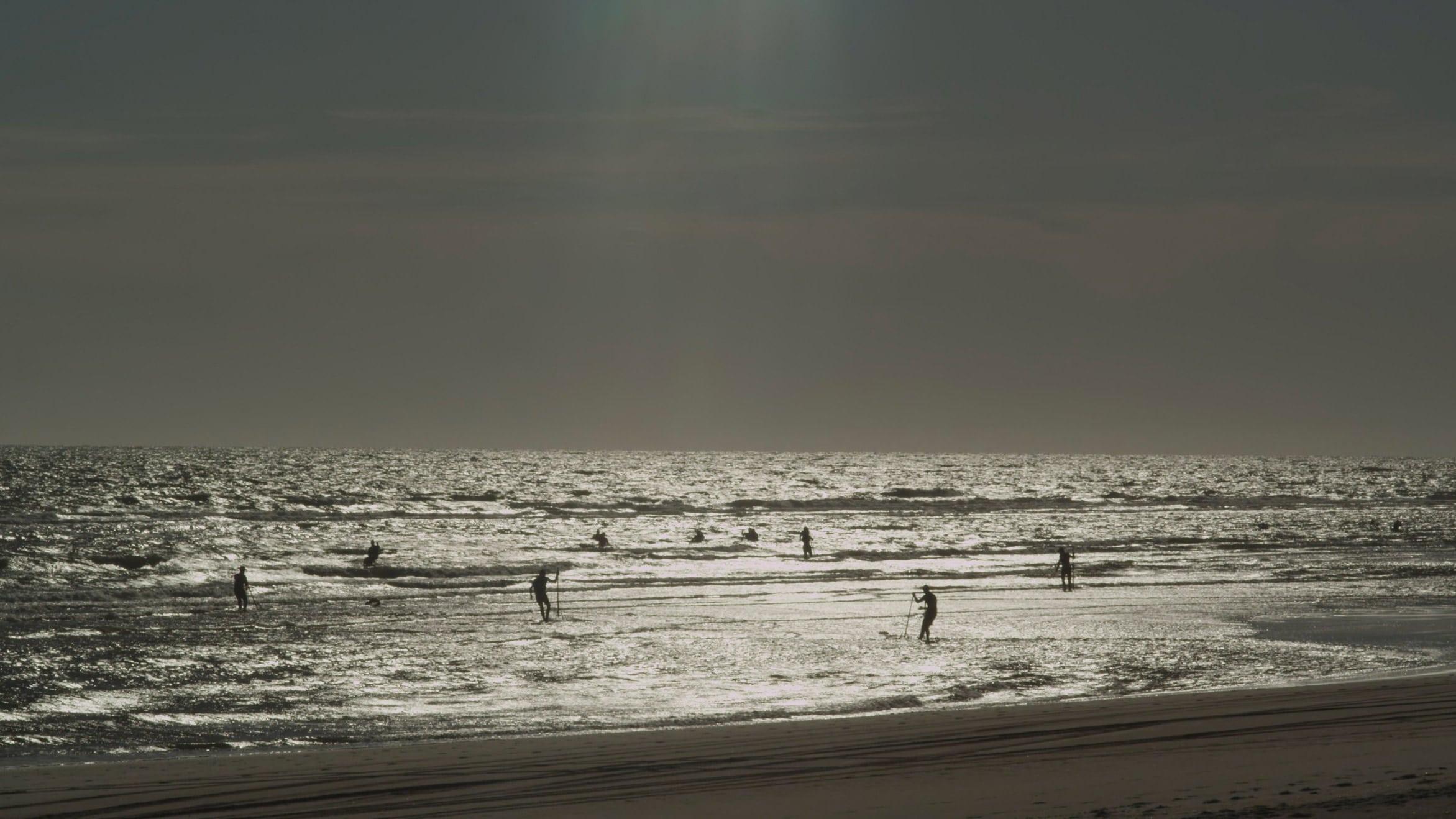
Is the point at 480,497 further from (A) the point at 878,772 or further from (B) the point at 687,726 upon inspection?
(A) the point at 878,772

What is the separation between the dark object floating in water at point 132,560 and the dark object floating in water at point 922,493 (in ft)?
240

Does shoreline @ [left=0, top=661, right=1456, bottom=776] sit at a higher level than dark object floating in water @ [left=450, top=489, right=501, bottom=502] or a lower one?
lower

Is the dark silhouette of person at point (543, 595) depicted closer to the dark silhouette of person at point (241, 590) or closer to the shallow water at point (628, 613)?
the shallow water at point (628, 613)

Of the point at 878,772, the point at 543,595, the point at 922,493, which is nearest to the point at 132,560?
the point at 543,595

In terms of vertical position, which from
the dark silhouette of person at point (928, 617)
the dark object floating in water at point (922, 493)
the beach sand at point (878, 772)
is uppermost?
the dark object floating in water at point (922, 493)

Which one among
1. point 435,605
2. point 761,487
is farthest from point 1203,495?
point 435,605

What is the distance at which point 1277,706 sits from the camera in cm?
1625

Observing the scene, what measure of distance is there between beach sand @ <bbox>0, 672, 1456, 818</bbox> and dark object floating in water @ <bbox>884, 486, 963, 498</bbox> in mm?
98953

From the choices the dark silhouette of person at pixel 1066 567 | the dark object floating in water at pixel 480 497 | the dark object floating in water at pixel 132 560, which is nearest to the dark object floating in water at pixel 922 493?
the dark object floating in water at pixel 480 497

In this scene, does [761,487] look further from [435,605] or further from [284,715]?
[284,715]

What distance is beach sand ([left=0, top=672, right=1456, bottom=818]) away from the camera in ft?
35.8

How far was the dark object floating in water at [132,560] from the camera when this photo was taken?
48.3m

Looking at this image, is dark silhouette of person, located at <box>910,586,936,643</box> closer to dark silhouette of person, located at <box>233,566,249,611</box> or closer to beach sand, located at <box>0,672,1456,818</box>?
beach sand, located at <box>0,672,1456,818</box>

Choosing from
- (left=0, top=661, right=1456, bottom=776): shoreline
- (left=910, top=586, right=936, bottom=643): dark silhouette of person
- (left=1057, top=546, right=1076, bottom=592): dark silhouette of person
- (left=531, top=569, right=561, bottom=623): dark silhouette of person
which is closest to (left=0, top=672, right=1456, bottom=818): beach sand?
(left=0, top=661, right=1456, bottom=776): shoreline
